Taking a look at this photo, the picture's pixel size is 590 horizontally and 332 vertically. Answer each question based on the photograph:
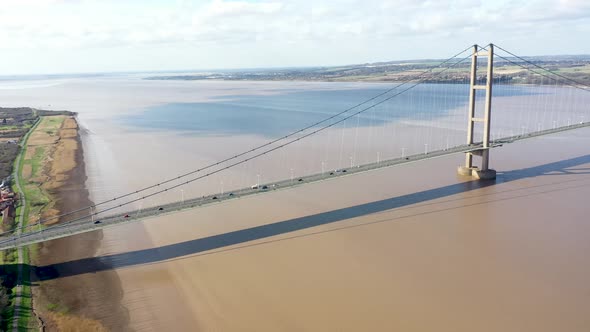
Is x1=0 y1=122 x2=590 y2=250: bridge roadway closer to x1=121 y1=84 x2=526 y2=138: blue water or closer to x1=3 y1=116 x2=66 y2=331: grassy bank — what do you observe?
x1=3 y1=116 x2=66 y2=331: grassy bank

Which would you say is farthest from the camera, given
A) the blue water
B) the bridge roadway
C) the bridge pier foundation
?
the blue water

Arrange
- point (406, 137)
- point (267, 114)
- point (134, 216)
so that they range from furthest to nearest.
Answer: point (267, 114)
point (406, 137)
point (134, 216)

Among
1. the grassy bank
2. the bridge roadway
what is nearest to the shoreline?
the grassy bank

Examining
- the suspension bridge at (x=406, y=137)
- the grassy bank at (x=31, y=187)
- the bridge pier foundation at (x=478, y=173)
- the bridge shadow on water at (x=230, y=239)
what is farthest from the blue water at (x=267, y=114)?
the bridge shadow on water at (x=230, y=239)

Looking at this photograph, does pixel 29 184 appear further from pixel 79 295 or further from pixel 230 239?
pixel 79 295

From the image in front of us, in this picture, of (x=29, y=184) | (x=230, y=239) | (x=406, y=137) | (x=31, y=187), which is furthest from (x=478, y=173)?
(x=29, y=184)

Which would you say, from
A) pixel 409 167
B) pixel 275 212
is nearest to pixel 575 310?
pixel 275 212

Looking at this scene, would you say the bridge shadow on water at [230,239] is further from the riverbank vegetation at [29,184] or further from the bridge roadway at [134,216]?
the bridge roadway at [134,216]
